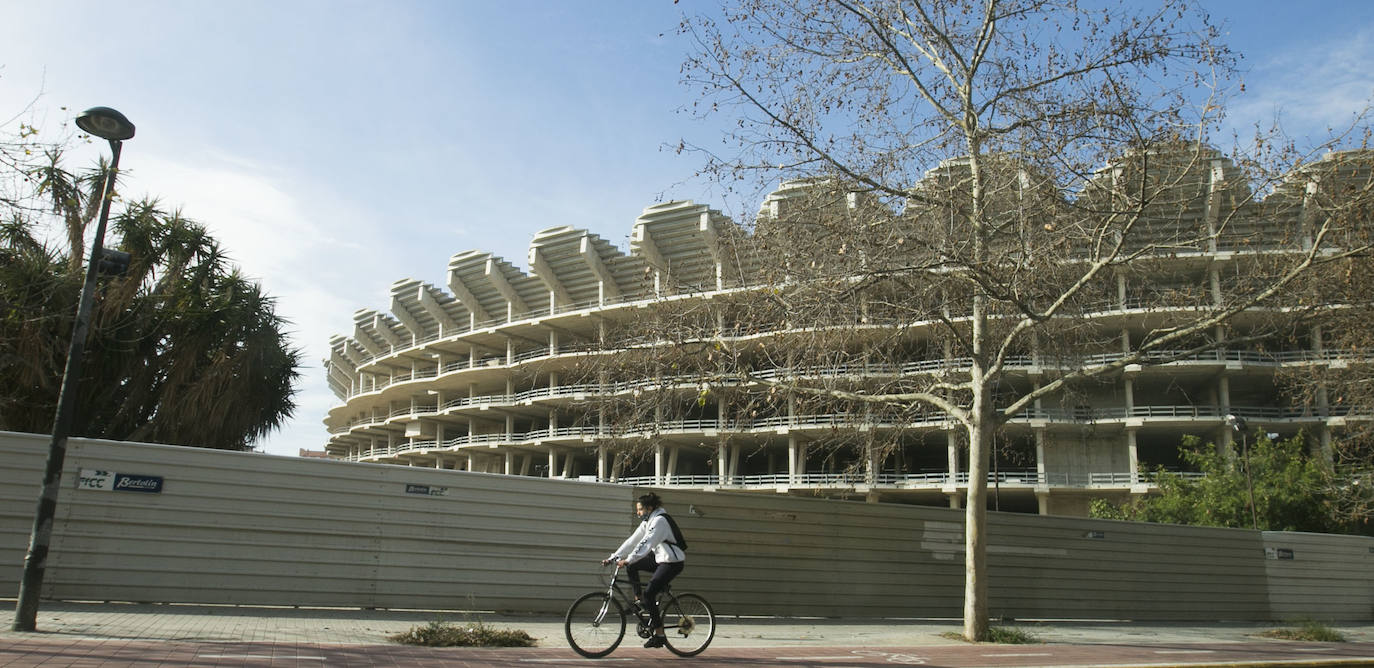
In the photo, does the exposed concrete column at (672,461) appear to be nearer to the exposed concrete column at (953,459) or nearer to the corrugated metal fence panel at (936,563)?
the exposed concrete column at (953,459)

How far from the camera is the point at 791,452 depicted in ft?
137

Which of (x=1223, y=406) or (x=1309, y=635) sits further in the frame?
(x=1223, y=406)

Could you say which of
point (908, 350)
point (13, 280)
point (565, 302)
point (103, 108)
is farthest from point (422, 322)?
point (103, 108)

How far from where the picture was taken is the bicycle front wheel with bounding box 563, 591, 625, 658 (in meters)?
7.66

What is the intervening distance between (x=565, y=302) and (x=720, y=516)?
121 feet

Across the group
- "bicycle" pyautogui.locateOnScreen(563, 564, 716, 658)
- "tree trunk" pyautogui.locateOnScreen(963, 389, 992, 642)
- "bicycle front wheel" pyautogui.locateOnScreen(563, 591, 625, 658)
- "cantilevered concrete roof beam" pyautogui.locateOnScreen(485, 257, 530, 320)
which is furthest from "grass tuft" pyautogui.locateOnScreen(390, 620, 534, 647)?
"cantilevered concrete roof beam" pyautogui.locateOnScreen(485, 257, 530, 320)

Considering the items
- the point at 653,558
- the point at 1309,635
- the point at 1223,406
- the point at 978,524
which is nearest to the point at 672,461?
the point at 1223,406

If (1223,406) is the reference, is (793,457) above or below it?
below

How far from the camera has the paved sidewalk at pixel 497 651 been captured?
6621mm

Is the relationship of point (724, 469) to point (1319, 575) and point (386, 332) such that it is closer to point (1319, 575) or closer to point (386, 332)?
point (1319, 575)

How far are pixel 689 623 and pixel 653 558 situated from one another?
2.22 ft

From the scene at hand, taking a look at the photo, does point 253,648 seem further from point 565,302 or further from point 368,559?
point 565,302

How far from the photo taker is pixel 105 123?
8.27m

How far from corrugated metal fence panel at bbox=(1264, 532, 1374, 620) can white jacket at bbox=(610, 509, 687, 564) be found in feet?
54.0
